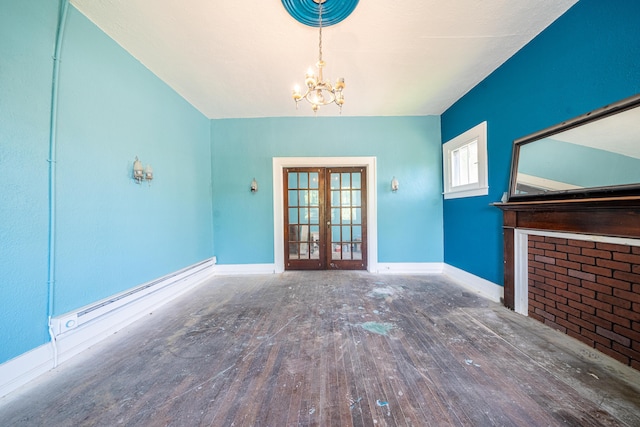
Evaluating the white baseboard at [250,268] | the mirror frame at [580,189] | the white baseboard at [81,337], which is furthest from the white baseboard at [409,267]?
the white baseboard at [81,337]

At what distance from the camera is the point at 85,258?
1856mm

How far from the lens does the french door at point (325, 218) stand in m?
4.07

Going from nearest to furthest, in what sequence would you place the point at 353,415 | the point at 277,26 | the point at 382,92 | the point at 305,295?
the point at 353,415, the point at 277,26, the point at 305,295, the point at 382,92

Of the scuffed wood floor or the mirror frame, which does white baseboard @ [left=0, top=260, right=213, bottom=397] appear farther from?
the mirror frame

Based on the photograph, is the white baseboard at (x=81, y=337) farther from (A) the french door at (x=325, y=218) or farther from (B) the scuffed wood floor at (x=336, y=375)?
(A) the french door at (x=325, y=218)

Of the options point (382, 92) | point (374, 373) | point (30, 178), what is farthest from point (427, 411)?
point (382, 92)

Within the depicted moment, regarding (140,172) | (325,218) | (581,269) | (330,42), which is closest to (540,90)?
(581,269)

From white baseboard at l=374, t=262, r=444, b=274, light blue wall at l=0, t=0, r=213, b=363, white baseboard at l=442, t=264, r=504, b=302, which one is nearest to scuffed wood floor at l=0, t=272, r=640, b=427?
white baseboard at l=442, t=264, r=504, b=302

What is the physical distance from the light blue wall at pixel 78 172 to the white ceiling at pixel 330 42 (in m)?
0.40

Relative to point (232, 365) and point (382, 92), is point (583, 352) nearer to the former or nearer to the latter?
point (232, 365)

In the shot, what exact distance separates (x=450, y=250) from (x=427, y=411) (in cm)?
304

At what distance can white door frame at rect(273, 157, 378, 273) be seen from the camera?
3.92m

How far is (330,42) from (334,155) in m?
1.90

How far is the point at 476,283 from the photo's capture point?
301 cm
